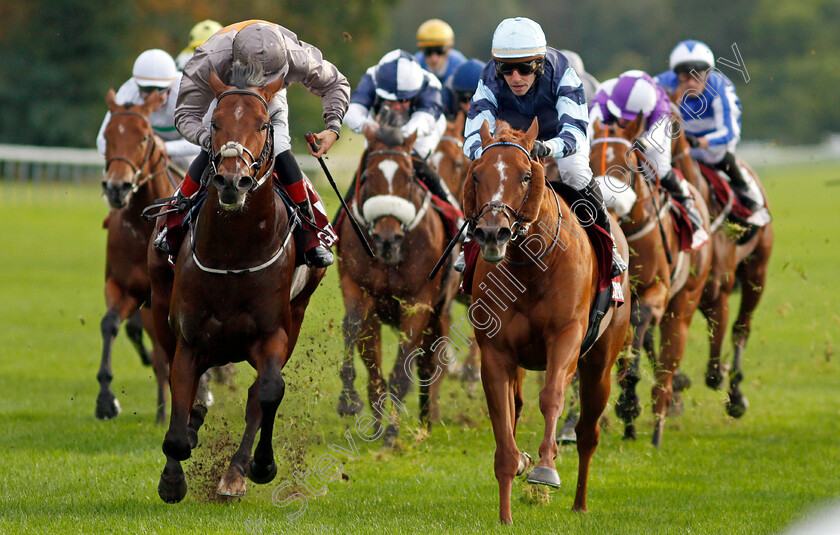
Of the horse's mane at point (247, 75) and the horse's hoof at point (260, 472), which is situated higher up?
the horse's mane at point (247, 75)

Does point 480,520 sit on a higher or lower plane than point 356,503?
higher

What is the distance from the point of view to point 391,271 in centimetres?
802

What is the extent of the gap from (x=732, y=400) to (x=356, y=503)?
437 cm

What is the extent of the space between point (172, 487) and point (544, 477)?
1.80 meters

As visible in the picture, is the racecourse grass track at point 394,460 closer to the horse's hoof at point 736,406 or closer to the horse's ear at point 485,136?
the horse's hoof at point 736,406

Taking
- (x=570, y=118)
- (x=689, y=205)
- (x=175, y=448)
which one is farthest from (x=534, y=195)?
(x=689, y=205)

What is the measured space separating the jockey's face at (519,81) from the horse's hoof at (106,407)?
424 cm

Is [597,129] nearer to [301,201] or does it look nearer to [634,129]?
[634,129]

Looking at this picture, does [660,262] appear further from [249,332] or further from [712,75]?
[249,332]

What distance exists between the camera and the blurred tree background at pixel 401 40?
33.4m

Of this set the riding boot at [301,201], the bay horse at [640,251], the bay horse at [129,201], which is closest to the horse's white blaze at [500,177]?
the riding boot at [301,201]

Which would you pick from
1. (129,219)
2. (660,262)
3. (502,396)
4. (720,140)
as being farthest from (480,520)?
(720,140)

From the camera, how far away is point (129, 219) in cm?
810

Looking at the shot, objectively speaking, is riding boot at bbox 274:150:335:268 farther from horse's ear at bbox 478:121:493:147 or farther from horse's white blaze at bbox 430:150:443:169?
horse's white blaze at bbox 430:150:443:169
